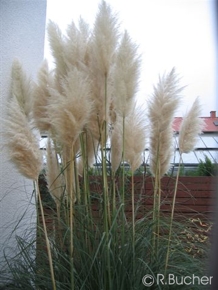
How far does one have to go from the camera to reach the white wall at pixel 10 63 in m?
1.86

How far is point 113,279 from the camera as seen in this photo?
4.31ft

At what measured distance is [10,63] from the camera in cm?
200

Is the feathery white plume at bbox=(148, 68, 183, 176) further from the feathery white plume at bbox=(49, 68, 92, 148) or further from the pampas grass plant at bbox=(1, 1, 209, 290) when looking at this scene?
the feathery white plume at bbox=(49, 68, 92, 148)

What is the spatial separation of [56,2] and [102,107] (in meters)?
0.92

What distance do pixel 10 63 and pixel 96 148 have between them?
2.57 feet

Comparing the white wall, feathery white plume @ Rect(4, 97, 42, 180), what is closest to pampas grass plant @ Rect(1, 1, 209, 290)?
feathery white plume @ Rect(4, 97, 42, 180)

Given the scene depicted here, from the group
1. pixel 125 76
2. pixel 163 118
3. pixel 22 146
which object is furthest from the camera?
pixel 163 118

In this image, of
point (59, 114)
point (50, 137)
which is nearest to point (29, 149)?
point (59, 114)

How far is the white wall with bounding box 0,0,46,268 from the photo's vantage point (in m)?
1.86

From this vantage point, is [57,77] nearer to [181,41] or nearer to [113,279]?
[181,41]

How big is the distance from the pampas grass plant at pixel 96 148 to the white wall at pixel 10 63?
256 mm

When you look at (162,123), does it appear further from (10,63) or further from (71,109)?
(10,63)

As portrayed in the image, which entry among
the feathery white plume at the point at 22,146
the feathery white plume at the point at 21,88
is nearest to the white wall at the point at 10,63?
the feathery white plume at the point at 21,88

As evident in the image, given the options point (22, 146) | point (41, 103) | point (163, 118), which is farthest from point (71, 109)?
point (163, 118)
